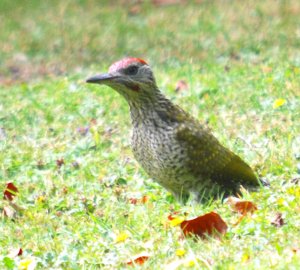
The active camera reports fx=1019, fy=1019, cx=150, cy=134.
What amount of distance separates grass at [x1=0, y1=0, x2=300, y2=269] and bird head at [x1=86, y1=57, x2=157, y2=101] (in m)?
0.74

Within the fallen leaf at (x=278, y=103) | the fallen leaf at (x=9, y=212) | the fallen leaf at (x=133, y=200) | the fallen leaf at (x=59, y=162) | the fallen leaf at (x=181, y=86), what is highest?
the fallen leaf at (x=181, y=86)

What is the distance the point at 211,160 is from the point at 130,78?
0.79 metres

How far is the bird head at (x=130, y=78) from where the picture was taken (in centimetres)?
689

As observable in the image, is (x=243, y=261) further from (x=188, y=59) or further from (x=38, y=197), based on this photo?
(x=188, y=59)

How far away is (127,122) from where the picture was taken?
9.20 meters

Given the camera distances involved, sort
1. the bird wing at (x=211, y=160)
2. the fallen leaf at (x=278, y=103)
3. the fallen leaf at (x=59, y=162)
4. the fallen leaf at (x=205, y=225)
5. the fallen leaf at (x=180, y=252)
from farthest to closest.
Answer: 1. the fallen leaf at (x=278, y=103)
2. the fallen leaf at (x=59, y=162)
3. the bird wing at (x=211, y=160)
4. the fallen leaf at (x=205, y=225)
5. the fallen leaf at (x=180, y=252)

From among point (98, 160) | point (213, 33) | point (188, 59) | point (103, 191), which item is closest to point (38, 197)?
point (103, 191)

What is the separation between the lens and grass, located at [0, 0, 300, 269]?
18.4ft

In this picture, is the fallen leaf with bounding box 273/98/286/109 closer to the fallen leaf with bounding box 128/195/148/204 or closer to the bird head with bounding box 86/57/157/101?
the bird head with bounding box 86/57/157/101

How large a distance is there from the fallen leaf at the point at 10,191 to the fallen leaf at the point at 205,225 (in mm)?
2179

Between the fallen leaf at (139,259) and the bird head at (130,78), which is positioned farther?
the bird head at (130,78)

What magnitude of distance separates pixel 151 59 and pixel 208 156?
6.10 meters

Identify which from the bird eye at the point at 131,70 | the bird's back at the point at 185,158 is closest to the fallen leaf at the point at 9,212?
the bird's back at the point at 185,158

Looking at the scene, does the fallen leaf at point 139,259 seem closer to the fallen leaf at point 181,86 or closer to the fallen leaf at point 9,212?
the fallen leaf at point 9,212
